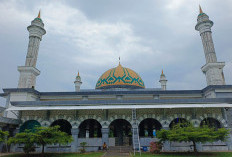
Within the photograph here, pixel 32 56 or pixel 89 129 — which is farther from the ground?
pixel 32 56

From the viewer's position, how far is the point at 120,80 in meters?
23.4

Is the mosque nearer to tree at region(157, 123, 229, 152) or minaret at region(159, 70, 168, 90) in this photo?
tree at region(157, 123, 229, 152)

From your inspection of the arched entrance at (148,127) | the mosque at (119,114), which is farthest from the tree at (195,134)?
the arched entrance at (148,127)

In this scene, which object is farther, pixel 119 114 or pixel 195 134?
pixel 119 114

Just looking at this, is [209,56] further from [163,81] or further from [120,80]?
[120,80]

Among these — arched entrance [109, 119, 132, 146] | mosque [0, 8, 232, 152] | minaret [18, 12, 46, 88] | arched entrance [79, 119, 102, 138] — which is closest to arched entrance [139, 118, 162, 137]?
mosque [0, 8, 232, 152]

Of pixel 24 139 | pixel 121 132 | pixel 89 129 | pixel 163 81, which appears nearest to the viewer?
pixel 24 139

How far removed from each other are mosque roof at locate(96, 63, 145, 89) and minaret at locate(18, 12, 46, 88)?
8588 millimetres

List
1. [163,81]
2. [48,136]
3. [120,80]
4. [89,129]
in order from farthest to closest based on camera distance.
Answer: [163,81]
[120,80]
[89,129]
[48,136]

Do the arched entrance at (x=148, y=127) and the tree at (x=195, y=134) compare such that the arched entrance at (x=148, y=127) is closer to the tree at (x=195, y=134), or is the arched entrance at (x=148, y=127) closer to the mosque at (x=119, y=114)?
the mosque at (x=119, y=114)

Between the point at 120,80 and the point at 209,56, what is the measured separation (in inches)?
442

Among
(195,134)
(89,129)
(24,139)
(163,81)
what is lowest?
(24,139)

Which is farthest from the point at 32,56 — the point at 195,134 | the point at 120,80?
the point at 195,134

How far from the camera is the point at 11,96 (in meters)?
17.8
